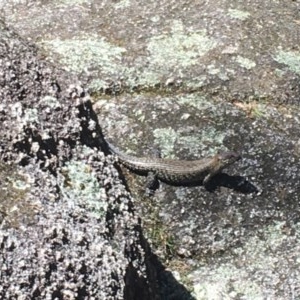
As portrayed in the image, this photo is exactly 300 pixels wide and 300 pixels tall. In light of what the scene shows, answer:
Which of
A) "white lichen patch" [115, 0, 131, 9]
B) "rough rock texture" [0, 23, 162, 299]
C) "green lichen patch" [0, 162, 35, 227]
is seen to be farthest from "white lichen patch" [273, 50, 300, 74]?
"green lichen patch" [0, 162, 35, 227]

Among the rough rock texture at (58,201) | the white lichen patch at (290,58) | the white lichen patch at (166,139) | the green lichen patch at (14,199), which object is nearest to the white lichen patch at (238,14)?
the white lichen patch at (290,58)

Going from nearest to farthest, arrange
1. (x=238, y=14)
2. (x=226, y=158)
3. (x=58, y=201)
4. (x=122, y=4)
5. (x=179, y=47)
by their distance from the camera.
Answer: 1. (x=58, y=201)
2. (x=226, y=158)
3. (x=179, y=47)
4. (x=238, y=14)
5. (x=122, y=4)

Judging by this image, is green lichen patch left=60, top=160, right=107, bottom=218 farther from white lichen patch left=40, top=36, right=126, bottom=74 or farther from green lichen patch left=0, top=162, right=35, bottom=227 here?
white lichen patch left=40, top=36, right=126, bottom=74

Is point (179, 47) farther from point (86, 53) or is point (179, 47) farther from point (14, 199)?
point (14, 199)

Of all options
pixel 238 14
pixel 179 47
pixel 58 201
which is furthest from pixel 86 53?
pixel 58 201

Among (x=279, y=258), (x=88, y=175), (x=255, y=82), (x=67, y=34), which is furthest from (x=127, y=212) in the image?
(x=67, y=34)
